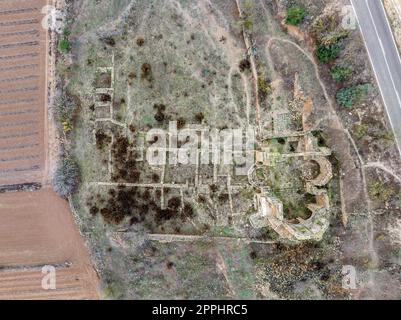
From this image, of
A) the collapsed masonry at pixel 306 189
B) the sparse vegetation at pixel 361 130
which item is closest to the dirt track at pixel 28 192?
the collapsed masonry at pixel 306 189

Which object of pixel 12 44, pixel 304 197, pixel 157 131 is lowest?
pixel 304 197

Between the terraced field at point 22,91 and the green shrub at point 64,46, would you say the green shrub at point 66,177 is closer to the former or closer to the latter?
the terraced field at point 22,91

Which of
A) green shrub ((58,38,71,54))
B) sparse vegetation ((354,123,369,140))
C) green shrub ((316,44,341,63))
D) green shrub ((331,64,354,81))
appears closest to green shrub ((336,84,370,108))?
green shrub ((331,64,354,81))

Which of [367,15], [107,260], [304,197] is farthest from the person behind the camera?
[107,260]

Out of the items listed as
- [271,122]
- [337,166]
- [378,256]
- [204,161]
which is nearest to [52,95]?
[204,161]

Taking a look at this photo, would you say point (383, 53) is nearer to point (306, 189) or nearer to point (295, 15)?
point (295, 15)

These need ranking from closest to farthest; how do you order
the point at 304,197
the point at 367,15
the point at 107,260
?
the point at 367,15
the point at 304,197
the point at 107,260

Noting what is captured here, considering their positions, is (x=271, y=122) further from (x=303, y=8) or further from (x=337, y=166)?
(x=303, y=8)

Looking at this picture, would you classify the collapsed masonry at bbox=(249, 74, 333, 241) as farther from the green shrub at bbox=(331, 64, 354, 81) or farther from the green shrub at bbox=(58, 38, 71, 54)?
the green shrub at bbox=(58, 38, 71, 54)
